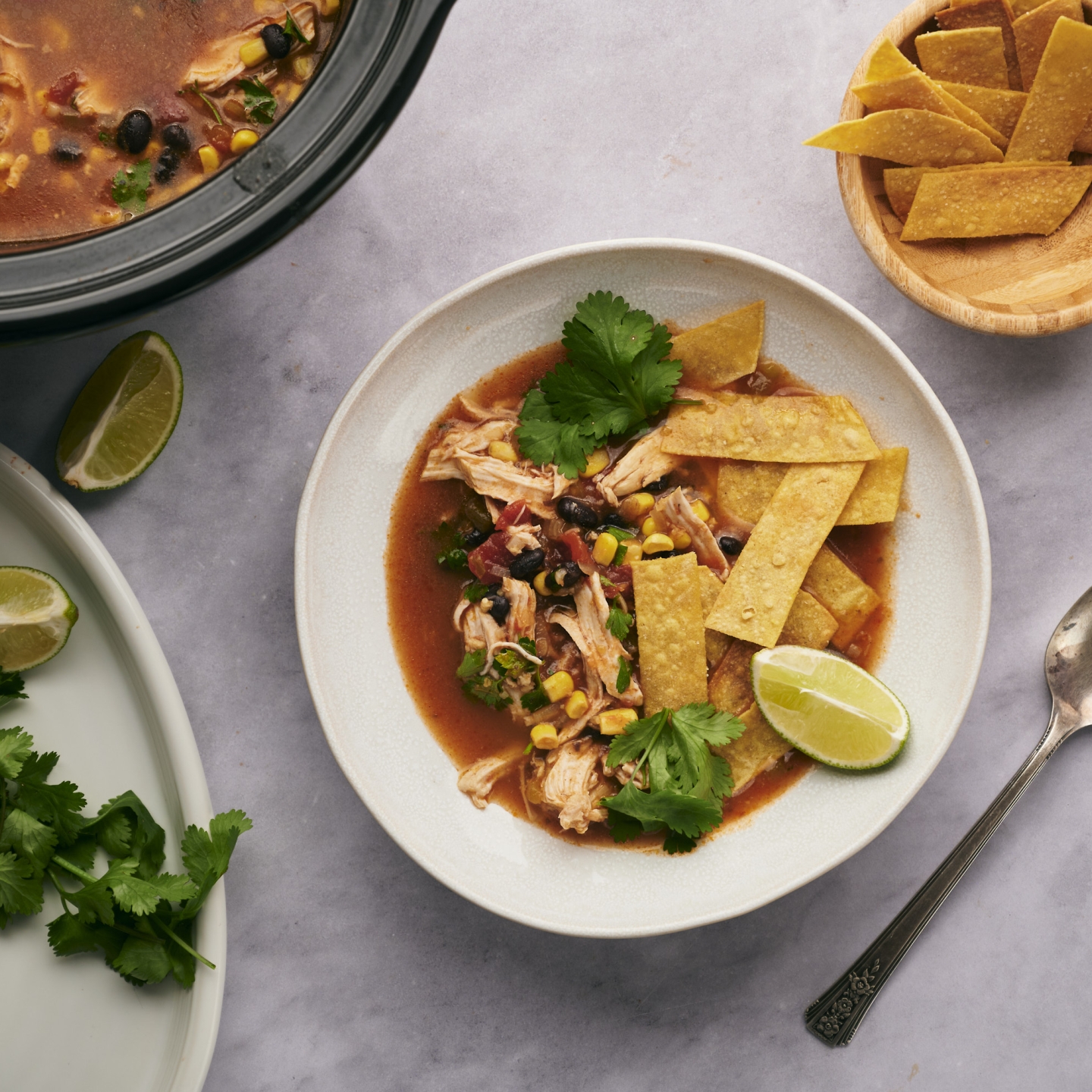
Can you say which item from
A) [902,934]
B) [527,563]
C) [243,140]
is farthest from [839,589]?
[243,140]

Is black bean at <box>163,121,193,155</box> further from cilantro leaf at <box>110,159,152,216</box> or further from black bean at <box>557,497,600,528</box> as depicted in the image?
black bean at <box>557,497,600,528</box>

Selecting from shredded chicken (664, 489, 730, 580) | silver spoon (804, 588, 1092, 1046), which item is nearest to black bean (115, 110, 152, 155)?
shredded chicken (664, 489, 730, 580)

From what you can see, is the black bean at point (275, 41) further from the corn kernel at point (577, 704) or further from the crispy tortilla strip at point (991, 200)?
the corn kernel at point (577, 704)

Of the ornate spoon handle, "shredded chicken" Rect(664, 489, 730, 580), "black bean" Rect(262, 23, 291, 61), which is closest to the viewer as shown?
"black bean" Rect(262, 23, 291, 61)

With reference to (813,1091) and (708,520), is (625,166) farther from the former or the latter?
(813,1091)

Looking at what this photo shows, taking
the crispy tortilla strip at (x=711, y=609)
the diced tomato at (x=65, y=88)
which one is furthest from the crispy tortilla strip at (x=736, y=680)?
the diced tomato at (x=65, y=88)

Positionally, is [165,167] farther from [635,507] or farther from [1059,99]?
[1059,99]
